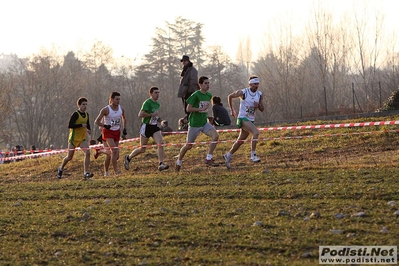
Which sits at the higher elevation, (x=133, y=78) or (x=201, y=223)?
(x=133, y=78)

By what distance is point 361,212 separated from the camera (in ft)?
30.5

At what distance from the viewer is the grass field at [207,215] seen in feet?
26.3

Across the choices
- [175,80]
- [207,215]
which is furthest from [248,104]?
[175,80]

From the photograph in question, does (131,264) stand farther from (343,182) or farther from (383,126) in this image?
(383,126)

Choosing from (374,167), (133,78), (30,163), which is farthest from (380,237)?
(133,78)

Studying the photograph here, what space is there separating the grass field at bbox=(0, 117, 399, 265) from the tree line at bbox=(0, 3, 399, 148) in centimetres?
2028

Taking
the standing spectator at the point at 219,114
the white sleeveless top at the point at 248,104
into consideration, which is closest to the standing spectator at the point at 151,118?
the white sleeveless top at the point at 248,104

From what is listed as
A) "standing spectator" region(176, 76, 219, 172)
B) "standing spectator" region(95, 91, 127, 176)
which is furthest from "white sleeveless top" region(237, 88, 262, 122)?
"standing spectator" region(95, 91, 127, 176)

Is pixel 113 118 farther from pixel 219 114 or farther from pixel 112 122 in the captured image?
A: pixel 219 114

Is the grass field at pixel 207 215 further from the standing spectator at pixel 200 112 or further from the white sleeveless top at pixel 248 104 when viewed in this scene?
the white sleeveless top at pixel 248 104

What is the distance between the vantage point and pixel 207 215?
10.1 m

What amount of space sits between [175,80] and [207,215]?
74337 mm

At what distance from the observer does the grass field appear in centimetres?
802

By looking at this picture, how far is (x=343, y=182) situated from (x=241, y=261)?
4.95 m
